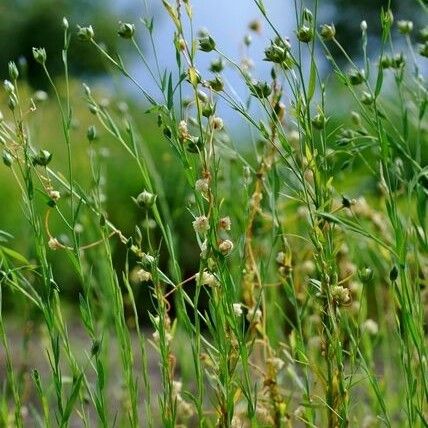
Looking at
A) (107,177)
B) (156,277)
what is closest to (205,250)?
(156,277)

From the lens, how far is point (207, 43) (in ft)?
4.23

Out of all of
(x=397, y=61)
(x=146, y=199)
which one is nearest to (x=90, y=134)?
(x=146, y=199)

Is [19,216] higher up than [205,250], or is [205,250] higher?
[19,216]

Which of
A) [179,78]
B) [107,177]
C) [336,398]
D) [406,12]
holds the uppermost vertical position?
[406,12]

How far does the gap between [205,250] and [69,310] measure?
446 cm

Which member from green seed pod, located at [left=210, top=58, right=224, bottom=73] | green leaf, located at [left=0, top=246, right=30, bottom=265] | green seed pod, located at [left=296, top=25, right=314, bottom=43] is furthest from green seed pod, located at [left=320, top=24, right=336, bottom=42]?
green leaf, located at [left=0, top=246, right=30, bottom=265]

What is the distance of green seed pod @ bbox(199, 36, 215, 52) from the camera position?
1.29 metres

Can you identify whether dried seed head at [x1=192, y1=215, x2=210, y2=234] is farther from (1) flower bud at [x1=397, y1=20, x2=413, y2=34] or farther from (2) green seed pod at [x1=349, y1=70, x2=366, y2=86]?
(1) flower bud at [x1=397, y1=20, x2=413, y2=34]

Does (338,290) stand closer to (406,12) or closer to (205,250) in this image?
(205,250)

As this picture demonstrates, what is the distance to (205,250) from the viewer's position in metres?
1.28

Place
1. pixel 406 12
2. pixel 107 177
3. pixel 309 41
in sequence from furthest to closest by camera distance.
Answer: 1. pixel 406 12
2. pixel 107 177
3. pixel 309 41

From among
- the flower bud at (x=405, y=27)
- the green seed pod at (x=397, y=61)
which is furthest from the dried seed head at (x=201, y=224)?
the flower bud at (x=405, y=27)

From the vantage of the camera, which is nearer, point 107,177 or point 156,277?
point 156,277

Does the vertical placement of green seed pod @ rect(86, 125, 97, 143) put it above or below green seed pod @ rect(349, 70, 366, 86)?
below
